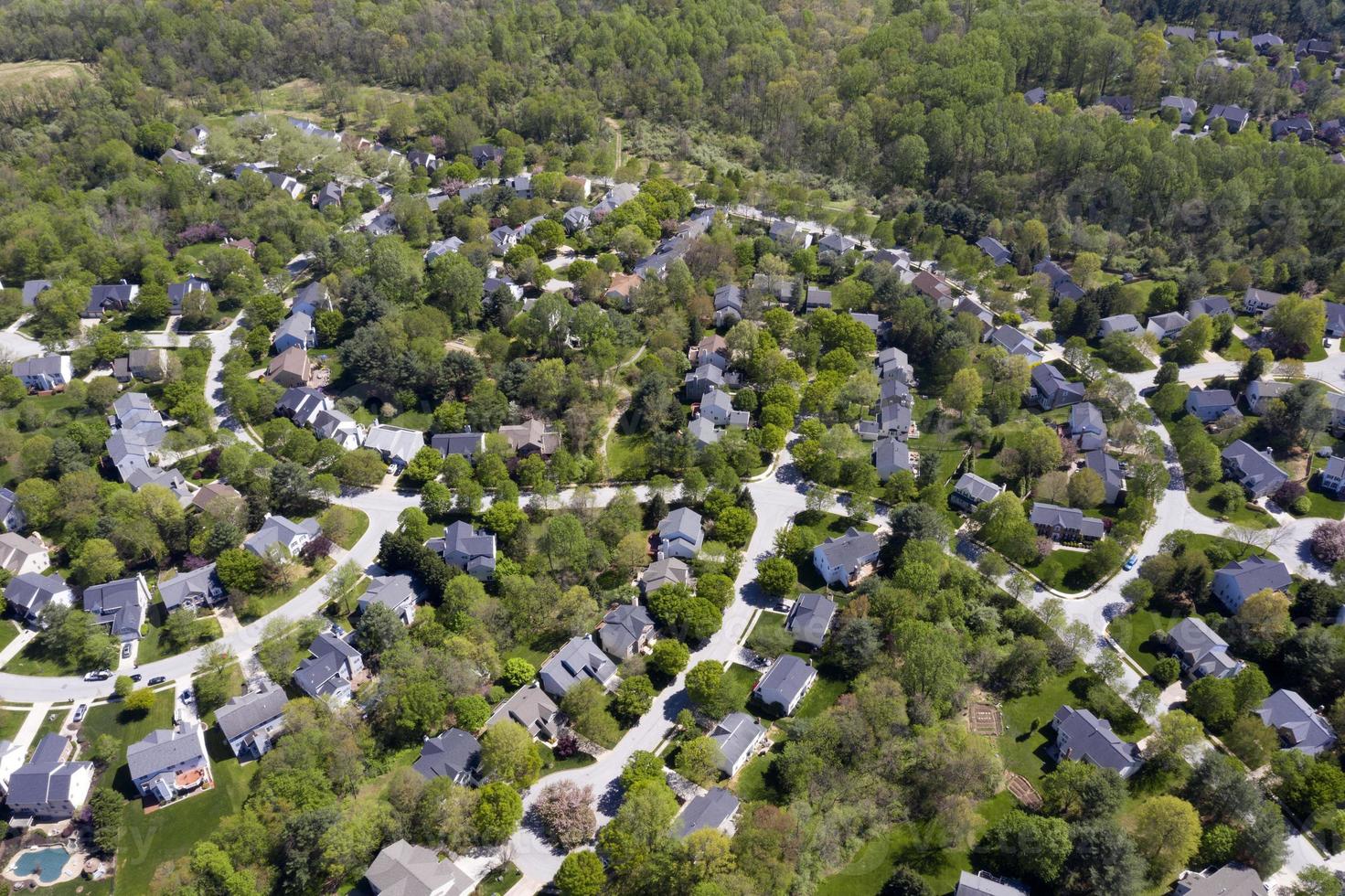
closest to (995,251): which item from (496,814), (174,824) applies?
(496,814)

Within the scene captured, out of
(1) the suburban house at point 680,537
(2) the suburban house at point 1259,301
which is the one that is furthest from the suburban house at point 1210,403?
(1) the suburban house at point 680,537

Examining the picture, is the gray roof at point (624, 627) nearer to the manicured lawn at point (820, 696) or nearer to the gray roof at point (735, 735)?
the gray roof at point (735, 735)

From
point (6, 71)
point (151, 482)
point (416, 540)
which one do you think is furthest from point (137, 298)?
point (6, 71)

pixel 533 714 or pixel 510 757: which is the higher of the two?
pixel 510 757

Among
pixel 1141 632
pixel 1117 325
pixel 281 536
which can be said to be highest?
pixel 1117 325

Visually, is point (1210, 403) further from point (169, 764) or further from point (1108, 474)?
point (169, 764)
